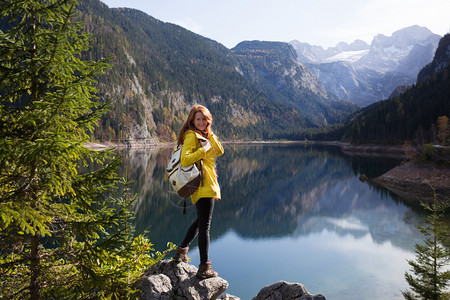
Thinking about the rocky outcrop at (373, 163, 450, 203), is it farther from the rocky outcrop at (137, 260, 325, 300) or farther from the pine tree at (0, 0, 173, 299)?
the pine tree at (0, 0, 173, 299)

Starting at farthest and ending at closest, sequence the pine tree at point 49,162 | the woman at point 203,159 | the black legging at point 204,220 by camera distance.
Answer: the black legging at point 204,220 < the woman at point 203,159 < the pine tree at point 49,162

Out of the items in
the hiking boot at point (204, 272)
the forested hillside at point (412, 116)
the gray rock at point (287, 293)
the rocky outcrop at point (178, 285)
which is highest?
the forested hillside at point (412, 116)

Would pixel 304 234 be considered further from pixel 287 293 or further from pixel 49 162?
pixel 49 162

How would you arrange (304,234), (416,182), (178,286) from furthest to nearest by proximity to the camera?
(416,182) < (304,234) < (178,286)

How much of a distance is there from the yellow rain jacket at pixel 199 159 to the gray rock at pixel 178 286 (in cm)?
163

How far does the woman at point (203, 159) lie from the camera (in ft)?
15.2

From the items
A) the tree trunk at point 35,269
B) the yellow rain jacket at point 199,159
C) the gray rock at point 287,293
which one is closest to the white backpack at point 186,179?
the yellow rain jacket at point 199,159

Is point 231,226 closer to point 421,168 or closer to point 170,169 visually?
point 170,169

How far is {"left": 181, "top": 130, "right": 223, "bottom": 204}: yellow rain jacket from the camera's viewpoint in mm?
4523

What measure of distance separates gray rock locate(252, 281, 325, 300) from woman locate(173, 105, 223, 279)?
178cm

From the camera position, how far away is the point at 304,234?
2698 centimetres

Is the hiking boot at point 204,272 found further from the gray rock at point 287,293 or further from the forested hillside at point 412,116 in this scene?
the forested hillside at point 412,116

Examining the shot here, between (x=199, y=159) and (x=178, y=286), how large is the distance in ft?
8.28

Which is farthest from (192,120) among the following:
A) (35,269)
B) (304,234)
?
(304,234)
